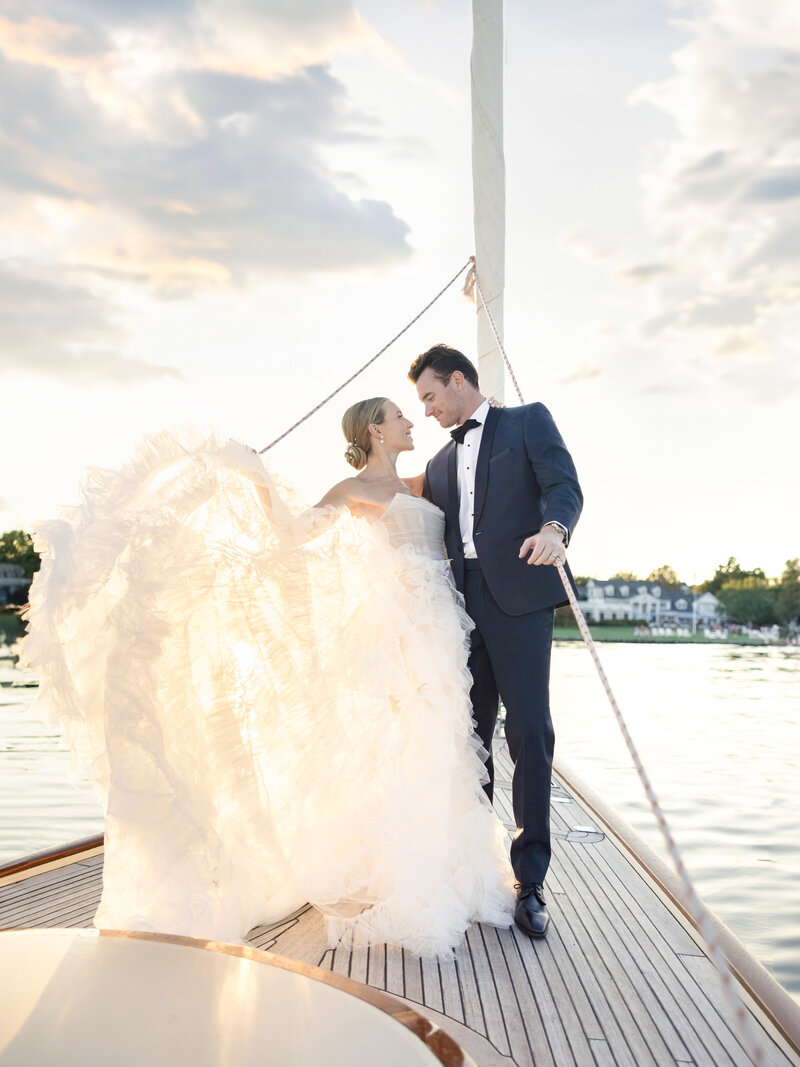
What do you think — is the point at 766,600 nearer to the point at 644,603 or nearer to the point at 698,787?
the point at 644,603

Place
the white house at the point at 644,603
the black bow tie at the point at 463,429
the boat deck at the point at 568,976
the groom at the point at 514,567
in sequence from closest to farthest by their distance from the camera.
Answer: the boat deck at the point at 568,976 → the groom at the point at 514,567 → the black bow tie at the point at 463,429 → the white house at the point at 644,603

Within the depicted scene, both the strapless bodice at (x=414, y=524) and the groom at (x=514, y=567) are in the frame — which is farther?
the strapless bodice at (x=414, y=524)

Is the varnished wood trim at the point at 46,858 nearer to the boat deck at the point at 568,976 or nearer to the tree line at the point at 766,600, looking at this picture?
the boat deck at the point at 568,976

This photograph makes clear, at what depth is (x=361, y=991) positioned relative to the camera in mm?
1160

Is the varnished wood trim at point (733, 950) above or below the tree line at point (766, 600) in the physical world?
below

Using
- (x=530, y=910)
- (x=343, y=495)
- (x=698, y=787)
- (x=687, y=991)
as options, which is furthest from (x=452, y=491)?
(x=698, y=787)

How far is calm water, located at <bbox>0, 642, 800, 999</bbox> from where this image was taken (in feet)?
19.2

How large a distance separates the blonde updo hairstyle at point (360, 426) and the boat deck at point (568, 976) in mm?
1652

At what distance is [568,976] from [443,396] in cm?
192

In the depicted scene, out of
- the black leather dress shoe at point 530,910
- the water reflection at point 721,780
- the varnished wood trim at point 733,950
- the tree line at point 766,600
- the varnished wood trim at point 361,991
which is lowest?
the water reflection at point 721,780

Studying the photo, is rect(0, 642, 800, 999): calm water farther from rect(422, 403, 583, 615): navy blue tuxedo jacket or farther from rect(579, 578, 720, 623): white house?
rect(579, 578, 720, 623): white house

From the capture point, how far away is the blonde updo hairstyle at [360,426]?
3.30 metres

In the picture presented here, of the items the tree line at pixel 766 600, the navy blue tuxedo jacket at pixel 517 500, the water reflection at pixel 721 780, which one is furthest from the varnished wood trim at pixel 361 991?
the tree line at pixel 766 600

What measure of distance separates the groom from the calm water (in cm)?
150
